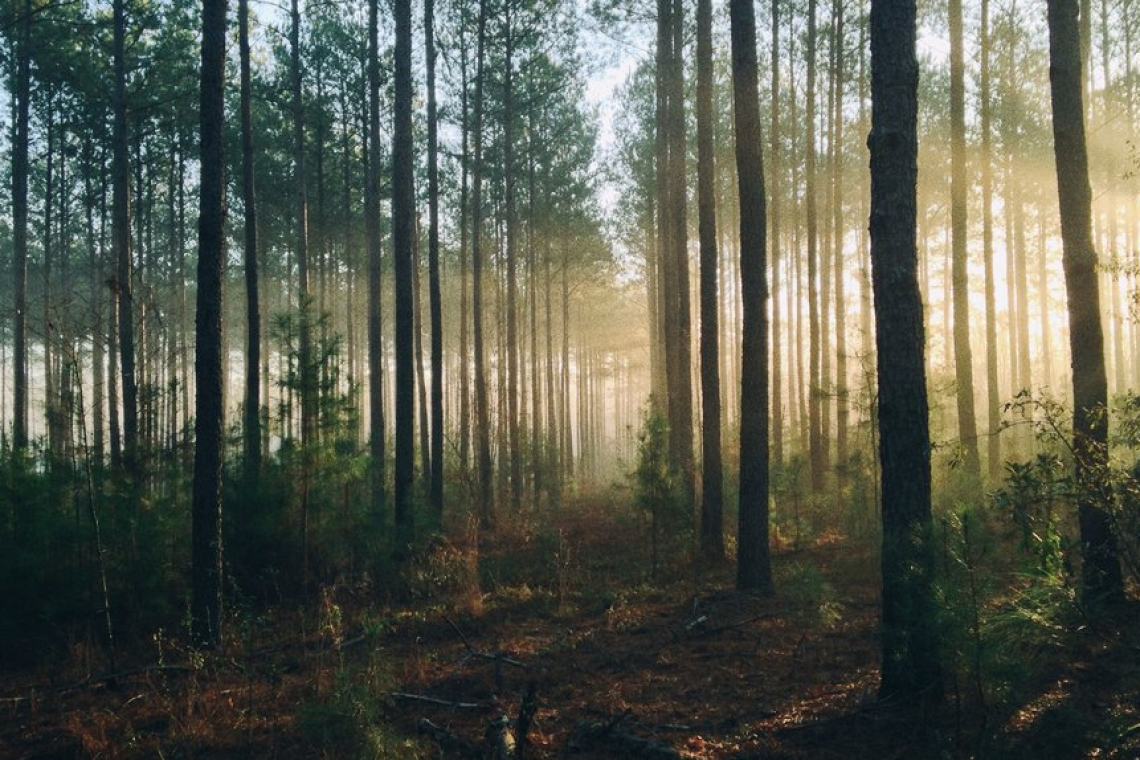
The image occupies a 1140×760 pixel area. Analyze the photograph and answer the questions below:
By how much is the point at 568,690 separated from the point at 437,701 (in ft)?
3.80

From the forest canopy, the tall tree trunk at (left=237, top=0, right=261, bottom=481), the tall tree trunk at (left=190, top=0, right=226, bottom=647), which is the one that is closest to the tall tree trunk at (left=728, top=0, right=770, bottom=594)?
the forest canopy

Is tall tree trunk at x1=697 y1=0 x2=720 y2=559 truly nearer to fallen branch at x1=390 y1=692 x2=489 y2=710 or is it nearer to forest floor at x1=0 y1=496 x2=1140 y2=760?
forest floor at x1=0 y1=496 x2=1140 y2=760

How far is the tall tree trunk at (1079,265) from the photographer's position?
677 centimetres

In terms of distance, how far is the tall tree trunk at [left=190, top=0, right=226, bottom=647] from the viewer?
7.15 meters

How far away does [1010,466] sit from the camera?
16.3 ft

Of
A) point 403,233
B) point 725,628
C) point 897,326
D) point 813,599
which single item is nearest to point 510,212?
point 403,233

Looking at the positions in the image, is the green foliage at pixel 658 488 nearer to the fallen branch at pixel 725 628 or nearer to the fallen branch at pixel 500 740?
the fallen branch at pixel 725 628

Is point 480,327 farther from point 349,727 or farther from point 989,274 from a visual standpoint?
point 349,727

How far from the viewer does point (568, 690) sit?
243 inches

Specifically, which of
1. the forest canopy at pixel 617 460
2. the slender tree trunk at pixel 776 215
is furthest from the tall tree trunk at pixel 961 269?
the slender tree trunk at pixel 776 215

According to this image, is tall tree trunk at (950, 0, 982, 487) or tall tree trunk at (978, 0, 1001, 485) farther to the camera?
tall tree trunk at (978, 0, 1001, 485)

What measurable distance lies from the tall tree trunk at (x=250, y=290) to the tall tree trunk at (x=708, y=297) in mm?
6868

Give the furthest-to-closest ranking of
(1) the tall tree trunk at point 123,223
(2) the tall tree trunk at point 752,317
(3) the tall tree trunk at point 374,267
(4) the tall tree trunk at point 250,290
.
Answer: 1. (3) the tall tree trunk at point 374,267
2. (1) the tall tree trunk at point 123,223
3. (4) the tall tree trunk at point 250,290
4. (2) the tall tree trunk at point 752,317

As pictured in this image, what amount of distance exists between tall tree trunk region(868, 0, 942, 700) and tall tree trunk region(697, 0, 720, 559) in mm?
5229
